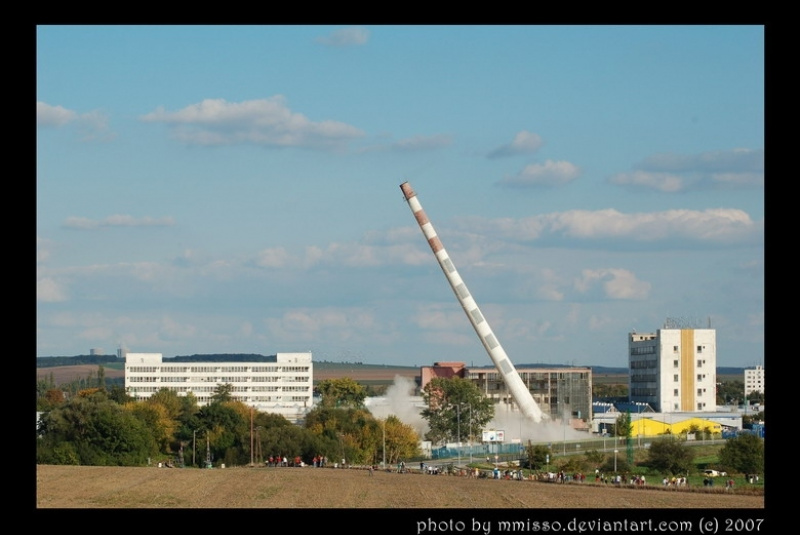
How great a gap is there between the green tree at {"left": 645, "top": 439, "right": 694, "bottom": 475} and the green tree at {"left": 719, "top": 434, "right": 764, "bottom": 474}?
2.07 meters

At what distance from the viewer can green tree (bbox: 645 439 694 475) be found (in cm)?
7056

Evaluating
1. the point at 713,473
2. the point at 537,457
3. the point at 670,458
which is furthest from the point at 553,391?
the point at 713,473

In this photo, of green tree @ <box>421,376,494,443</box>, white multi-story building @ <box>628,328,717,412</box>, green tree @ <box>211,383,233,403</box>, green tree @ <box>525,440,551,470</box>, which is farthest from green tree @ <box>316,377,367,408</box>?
green tree @ <box>525,440,551,470</box>

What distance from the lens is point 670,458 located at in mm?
71000

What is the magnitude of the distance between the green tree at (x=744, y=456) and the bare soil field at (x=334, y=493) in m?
13.4

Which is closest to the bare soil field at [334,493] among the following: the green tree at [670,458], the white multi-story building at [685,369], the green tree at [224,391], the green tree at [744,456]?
the green tree at [670,458]

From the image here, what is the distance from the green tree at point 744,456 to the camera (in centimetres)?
6850

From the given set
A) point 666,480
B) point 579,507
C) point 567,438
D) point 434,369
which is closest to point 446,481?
point 666,480

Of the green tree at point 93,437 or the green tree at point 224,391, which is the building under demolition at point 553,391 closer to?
the green tree at point 224,391

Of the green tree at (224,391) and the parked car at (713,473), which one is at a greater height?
the green tree at (224,391)

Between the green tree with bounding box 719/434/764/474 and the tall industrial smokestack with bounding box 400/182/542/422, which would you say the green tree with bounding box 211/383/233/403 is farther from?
the green tree with bounding box 719/434/764/474

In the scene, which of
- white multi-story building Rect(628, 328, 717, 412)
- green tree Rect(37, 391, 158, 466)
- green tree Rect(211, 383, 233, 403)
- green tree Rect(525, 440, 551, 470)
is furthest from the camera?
green tree Rect(211, 383, 233, 403)

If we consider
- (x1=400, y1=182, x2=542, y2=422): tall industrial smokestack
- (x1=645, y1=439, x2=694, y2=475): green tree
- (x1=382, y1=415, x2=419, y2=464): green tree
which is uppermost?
(x1=400, y1=182, x2=542, y2=422): tall industrial smokestack
